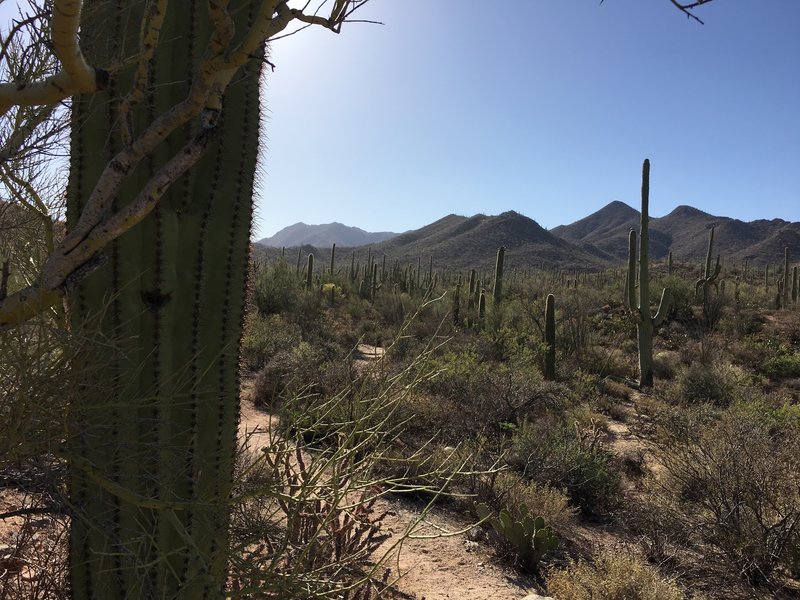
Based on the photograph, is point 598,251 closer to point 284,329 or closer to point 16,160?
point 284,329

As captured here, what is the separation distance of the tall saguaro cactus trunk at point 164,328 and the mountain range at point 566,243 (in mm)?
59204

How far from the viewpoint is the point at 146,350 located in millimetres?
2426

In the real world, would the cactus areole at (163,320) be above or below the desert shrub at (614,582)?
above

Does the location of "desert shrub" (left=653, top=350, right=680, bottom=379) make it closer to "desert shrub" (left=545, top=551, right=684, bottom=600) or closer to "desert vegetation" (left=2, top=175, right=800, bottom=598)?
"desert vegetation" (left=2, top=175, right=800, bottom=598)

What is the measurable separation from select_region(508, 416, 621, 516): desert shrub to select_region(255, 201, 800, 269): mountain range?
55.2m

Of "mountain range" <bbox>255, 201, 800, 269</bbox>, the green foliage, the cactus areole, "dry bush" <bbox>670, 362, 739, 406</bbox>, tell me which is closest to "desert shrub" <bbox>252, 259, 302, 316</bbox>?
"dry bush" <bbox>670, 362, 739, 406</bbox>

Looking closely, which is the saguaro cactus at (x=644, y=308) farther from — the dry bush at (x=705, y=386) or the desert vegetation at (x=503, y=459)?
the dry bush at (x=705, y=386)

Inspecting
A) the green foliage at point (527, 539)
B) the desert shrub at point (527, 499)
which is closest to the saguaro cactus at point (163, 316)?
the green foliage at point (527, 539)

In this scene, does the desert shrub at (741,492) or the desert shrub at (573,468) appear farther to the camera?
the desert shrub at (573,468)

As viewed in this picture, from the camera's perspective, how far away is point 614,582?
396 centimetres

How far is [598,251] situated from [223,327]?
103 metres

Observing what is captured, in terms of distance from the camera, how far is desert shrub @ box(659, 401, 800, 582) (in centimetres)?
460

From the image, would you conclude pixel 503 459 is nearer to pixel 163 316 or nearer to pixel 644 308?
pixel 163 316

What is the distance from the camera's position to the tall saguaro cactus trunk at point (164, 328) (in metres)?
2.30
